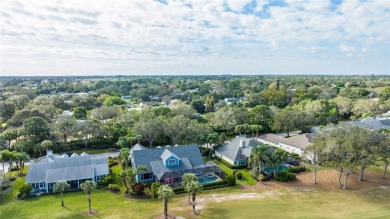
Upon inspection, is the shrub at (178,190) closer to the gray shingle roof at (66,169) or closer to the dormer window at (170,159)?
the dormer window at (170,159)

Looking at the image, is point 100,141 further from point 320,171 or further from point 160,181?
point 320,171

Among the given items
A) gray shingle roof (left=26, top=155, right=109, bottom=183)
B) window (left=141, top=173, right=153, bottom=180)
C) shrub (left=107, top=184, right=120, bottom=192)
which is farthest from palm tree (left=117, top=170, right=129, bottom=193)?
gray shingle roof (left=26, top=155, right=109, bottom=183)

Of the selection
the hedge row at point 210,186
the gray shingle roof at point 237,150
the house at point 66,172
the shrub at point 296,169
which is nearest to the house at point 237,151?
the gray shingle roof at point 237,150

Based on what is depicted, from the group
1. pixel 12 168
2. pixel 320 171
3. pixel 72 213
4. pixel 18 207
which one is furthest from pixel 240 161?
pixel 12 168

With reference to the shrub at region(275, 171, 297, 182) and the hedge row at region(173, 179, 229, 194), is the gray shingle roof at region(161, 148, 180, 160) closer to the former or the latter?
the hedge row at region(173, 179, 229, 194)

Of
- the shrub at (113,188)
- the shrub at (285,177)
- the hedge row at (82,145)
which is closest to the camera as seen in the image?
the shrub at (113,188)

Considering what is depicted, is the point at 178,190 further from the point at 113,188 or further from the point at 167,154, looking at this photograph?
the point at 113,188

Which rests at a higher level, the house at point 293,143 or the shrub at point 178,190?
the house at point 293,143

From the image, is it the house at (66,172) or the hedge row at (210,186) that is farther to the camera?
the house at (66,172)
